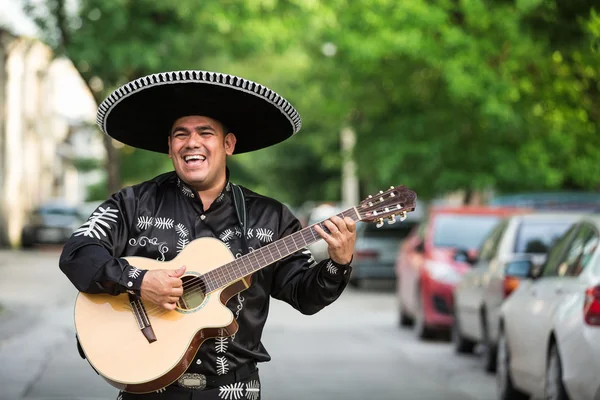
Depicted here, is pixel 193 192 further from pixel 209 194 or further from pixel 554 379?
pixel 554 379

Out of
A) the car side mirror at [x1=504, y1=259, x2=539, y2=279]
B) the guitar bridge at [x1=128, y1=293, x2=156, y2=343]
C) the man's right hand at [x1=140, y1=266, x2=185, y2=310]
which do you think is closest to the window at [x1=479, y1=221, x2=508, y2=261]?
the car side mirror at [x1=504, y1=259, x2=539, y2=279]

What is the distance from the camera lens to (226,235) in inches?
186

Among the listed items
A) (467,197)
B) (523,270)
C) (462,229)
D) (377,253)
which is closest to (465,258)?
(462,229)

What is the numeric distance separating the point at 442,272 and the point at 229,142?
11369mm

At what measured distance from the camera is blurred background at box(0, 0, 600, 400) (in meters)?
10.3

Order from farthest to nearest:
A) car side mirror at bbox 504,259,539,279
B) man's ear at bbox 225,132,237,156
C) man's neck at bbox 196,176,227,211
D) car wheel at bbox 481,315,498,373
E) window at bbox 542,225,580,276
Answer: car wheel at bbox 481,315,498,373
car side mirror at bbox 504,259,539,279
window at bbox 542,225,580,276
man's ear at bbox 225,132,237,156
man's neck at bbox 196,176,227,211

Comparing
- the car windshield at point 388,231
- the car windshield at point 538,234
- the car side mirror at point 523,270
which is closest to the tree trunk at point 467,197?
the car windshield at point 388,231

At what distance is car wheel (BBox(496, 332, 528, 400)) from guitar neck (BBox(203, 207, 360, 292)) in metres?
5.62

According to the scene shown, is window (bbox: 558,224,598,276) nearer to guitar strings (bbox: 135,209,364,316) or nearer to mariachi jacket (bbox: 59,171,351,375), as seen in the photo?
mariachi jacket (bbox: 59,171,351,375)

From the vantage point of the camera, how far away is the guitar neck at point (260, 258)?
4531 millimetres

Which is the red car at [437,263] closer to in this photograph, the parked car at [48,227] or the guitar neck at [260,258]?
the guitar neck at [260,258]

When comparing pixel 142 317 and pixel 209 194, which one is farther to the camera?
pixel 209 194

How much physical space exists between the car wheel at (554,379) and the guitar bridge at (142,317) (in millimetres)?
3901

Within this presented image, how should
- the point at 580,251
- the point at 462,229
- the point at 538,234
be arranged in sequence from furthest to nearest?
the point at 462,229, the point at 538,234, the point at 580,251
